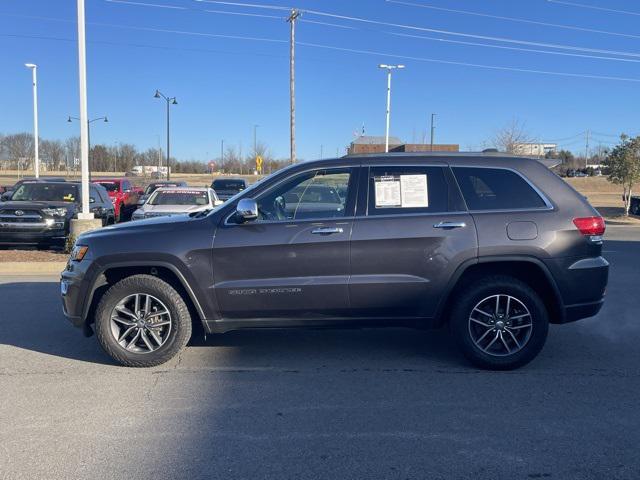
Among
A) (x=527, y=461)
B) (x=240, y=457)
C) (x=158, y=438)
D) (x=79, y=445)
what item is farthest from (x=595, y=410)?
(x=79, y=445)

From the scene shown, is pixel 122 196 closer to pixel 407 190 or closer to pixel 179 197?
pixel 179 197

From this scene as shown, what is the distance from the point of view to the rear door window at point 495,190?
502 cm

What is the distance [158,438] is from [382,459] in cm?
147

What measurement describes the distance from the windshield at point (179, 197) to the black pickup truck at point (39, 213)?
1846mm

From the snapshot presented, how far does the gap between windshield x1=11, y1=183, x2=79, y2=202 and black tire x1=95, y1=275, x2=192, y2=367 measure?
9.46 meters

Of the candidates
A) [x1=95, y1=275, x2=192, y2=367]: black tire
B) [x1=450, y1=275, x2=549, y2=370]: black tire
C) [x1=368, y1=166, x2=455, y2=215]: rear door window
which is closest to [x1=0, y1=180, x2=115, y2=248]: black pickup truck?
[x1=95, y1=275, x2=192, y2=367]: black tire

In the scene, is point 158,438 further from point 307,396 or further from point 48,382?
point 48,382

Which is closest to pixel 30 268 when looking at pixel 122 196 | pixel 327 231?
pixel 327 231

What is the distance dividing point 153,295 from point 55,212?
28.2 feet

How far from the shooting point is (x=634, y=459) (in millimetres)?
3486

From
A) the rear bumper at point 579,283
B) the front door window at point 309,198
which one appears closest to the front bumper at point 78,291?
the front door window at point 309,198

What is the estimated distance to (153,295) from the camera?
496 cm

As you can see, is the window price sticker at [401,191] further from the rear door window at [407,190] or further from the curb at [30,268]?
the curb at [30,268]

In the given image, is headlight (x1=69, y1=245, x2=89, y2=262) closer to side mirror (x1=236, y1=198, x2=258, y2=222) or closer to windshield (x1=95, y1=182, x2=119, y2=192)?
side mirror (x1=236, y1=198, x2=258, y2=222)
